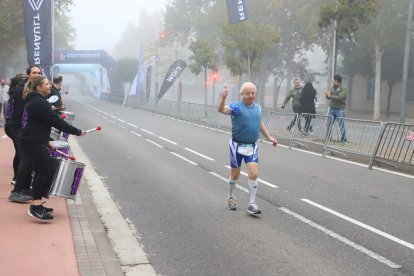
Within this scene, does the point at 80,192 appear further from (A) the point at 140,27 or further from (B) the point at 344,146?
(A) the point at 140,27

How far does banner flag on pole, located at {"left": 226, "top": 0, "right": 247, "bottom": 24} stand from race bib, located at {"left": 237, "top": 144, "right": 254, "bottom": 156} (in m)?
17.1

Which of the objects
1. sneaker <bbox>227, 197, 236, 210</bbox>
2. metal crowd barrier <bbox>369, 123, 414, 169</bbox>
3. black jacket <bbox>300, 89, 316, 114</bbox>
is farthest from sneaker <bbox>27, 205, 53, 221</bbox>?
black jacket <bbox>300, 89, 316, 114</bbox>

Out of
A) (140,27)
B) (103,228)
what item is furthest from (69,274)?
(140,27)

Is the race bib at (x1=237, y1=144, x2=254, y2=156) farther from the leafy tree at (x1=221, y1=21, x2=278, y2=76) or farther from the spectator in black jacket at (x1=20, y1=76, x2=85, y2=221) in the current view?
Answer: the leafy tree at (x1=221, y1=21, x2=278, y2=76)

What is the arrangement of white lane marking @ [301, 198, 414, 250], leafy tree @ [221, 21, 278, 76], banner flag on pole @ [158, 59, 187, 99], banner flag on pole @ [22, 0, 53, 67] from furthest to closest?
banner flag on pole @ [158, 59, 187, 99]
leafy tree @ [221, 21, 278, 76]
banner flag on pole @ [22, 0, 53, 67]
white lane marking @ [301, 198, 414, 250]

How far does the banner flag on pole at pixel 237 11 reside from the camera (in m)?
23.2

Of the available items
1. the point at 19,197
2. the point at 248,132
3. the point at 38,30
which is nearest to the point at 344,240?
the point at 248,132

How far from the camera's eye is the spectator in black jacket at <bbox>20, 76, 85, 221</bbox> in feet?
19.9

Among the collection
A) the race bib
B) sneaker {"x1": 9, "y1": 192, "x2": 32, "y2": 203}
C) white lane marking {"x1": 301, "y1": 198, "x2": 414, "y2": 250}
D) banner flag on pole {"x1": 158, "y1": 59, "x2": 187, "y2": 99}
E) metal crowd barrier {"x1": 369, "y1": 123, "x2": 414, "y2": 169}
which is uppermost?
banner flag on pole {"x1": 158, "y1": 59, "x2": 187, "y2": 99}

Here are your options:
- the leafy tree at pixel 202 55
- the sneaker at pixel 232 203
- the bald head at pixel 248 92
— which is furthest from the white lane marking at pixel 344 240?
the leafy tree at pixel 202 55

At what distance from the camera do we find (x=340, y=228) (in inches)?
252

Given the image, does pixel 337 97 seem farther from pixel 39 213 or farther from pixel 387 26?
pixel 387 26

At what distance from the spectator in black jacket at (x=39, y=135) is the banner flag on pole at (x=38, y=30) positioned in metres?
9.93

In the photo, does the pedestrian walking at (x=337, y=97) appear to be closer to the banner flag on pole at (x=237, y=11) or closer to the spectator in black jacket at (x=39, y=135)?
the banner flag on pole at (x=237, y=11)
